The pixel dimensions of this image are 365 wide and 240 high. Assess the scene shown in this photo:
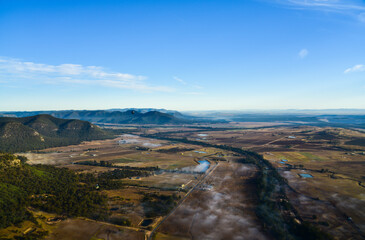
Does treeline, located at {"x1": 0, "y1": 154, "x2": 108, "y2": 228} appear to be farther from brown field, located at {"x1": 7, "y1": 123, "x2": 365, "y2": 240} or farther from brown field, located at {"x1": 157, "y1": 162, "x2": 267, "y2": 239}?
brown field, located at {"x1": 157, "y1": 162, "x2": 267, "y2": 239}

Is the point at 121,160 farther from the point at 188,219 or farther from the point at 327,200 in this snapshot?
the point at 327,200

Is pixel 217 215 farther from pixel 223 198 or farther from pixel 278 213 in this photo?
pixel 278 213

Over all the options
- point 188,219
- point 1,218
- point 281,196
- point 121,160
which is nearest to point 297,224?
point 281,196

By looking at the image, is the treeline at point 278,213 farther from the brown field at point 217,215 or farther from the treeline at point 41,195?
the treeline at point 41,195

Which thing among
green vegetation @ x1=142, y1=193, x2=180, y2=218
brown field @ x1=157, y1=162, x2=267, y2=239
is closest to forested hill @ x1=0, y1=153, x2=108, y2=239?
green vegetation @ x1=142, y1=193, x2=180, y2=218

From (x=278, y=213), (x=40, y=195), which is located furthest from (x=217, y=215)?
(x=40, y=195)

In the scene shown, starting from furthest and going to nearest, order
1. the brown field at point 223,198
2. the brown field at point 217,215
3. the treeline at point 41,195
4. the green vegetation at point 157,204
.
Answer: the green vegetation at point 157,204 < the treeline at point 41,195 < the brown field at point 223,198 < the brown field at point 217,215

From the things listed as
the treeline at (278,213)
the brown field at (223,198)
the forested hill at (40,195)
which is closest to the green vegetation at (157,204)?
the brown field at (223,198)

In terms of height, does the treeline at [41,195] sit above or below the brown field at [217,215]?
above
